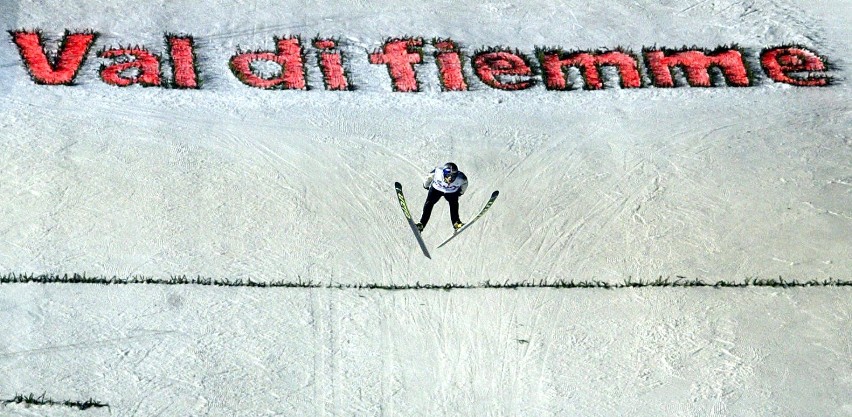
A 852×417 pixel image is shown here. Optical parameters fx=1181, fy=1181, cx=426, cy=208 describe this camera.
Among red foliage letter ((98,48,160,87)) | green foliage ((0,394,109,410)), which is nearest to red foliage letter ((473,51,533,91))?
red foliage letter ((98,48,160,87))

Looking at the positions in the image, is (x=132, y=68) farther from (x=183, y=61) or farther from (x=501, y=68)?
(x=501, y=68)

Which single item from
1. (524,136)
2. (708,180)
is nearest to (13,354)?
(524,136)

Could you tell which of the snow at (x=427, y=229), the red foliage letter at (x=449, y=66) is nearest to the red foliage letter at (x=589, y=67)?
the snow at (x=427, y=229)

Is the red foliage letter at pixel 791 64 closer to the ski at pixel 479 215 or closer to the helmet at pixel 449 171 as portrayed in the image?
the ski at pixel 479 215

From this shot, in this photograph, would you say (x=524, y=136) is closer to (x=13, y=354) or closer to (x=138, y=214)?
(x=138, y=214)

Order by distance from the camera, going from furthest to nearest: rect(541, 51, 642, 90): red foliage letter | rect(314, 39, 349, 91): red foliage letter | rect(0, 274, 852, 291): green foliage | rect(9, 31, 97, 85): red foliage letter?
1. rect(541, 51, 642, 90): red foliage letter
2. rect(314, 39, 349, 91): red foliage letter
3. rect(9, 31, 97, 85): red foliage letter
4. rect(0, 274, 852, 291): green foliage

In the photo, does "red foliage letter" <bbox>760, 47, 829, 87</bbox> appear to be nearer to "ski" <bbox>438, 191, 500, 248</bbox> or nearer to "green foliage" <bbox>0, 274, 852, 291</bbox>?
"green foliage" <bbox>0, 274, 852, 291</bbox>
